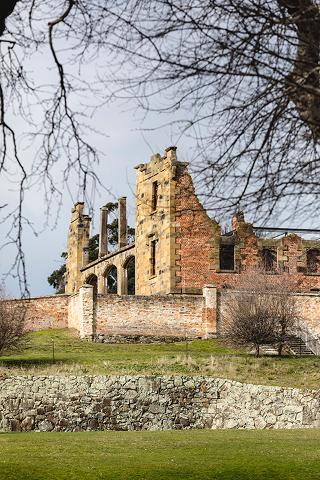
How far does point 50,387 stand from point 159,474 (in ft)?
52.7

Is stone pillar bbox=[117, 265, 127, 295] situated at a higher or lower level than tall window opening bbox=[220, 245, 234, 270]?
lower

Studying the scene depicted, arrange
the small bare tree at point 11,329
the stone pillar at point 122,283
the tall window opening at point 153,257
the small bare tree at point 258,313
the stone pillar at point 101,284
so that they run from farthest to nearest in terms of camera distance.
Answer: the stone pillar at point 101,284, the stone pillar at point 122,283, the tall window opening at point 153,257, the small bare tree at point 258,313, the small bare tree at point 11,329

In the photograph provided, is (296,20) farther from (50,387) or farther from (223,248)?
(223,248)

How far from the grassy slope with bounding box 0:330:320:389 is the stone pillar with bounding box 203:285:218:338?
117 cm

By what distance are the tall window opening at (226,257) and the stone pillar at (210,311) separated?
177 inches

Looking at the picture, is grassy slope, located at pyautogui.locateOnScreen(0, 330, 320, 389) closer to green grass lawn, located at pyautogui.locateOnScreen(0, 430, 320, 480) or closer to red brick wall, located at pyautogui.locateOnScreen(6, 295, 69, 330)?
red brick wall, located at pyautogui.locateOnScreen(6, 295, 69, 330)

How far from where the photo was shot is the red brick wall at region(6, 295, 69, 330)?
164ft

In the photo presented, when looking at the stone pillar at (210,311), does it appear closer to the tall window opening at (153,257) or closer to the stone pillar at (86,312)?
the stone pillar at (86,312)

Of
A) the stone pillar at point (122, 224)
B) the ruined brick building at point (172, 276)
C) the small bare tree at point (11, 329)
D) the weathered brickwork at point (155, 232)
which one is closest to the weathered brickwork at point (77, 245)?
the stone pillar at point (122, 224)

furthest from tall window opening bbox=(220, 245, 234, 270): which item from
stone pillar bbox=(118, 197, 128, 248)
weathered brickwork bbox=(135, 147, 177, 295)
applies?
stone pillar bbox=(118, 197, 128, 248)

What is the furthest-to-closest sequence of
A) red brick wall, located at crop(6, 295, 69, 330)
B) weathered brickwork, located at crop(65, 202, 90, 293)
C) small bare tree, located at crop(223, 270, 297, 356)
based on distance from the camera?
1. weathered brickwork, located at crop(65, 202, 90, 293)
2. red brick wall, located at crop(6, 295, 69, 330)
3. small bare tree, located at crop(223, 270, 297, 356)

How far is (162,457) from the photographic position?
719 inches

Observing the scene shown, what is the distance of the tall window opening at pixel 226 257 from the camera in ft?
168

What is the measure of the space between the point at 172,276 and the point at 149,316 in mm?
4148
